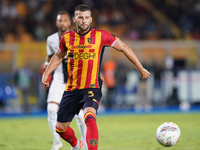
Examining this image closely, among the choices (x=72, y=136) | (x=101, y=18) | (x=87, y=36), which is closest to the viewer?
(x=87, y=36)

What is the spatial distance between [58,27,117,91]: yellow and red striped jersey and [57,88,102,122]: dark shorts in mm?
74

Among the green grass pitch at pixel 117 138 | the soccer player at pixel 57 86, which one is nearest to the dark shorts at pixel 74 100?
the soccer player at pixel 57 86

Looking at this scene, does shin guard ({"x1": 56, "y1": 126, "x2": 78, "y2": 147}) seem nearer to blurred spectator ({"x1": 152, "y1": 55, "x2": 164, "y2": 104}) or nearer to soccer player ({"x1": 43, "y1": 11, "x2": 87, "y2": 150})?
soccer player ({"x1": 43, "y1": 11, "x2": 87, "y2": 150})

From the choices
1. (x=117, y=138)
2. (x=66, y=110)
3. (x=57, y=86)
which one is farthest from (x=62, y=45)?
(x=117, y=138)

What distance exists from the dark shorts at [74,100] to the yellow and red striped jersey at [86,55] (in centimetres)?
7

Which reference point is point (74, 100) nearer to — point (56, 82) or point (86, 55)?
point (86, 55)

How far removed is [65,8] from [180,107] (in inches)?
343

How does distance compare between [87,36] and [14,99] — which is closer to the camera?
[87,36]

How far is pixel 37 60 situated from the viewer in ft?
54.4

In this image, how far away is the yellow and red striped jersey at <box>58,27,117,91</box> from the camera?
5.44 metres

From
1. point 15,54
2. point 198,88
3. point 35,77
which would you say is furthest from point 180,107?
point 15,54

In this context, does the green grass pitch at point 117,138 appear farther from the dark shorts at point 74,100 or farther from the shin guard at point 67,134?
the dark shorts at point 74,100

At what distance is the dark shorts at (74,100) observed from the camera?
17.6 ft

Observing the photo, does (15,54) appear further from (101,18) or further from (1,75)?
(101,18)
